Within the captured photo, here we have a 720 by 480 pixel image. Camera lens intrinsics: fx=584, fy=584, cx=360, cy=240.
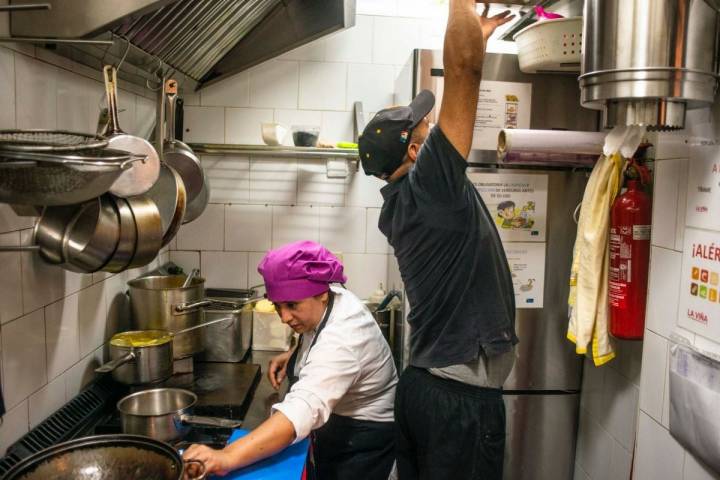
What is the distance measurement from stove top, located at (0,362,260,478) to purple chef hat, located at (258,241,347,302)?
1.25 ft

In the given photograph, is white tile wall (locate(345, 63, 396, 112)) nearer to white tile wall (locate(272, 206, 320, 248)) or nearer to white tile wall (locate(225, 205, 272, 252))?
white tile wall (locate(272, 206, 320, 248))

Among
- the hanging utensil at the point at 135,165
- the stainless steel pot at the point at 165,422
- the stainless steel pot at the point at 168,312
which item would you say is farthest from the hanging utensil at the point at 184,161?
the stainless steel pot at the point at 165,422

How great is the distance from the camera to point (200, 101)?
2.39 m

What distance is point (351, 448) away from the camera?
1551 mm

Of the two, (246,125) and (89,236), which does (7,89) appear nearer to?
(89,236)

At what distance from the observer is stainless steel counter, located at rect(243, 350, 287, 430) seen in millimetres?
1581

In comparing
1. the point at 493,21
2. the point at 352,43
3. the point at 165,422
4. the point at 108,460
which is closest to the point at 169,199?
the point at 165,422

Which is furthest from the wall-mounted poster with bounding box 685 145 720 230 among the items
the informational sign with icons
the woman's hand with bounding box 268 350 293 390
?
the woman's hand with bounding box 268 350 293 390

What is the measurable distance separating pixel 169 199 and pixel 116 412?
2.06 feet

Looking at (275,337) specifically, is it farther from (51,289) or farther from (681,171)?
(681,171)

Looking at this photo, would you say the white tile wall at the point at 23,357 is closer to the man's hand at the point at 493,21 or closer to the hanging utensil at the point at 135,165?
the hanging utensil at the point at 135,165

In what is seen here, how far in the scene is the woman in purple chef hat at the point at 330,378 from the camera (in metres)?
1.28

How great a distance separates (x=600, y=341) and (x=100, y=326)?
1451mm

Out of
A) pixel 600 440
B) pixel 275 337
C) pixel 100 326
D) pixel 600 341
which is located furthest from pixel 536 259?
pixel 100 326
